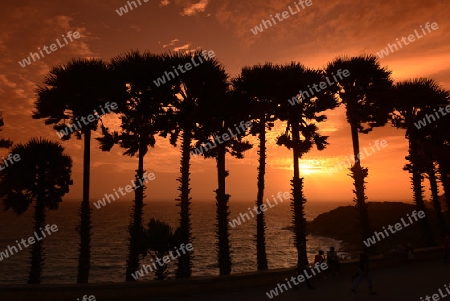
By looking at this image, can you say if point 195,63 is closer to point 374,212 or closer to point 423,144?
point 423,144

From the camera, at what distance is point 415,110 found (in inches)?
1148

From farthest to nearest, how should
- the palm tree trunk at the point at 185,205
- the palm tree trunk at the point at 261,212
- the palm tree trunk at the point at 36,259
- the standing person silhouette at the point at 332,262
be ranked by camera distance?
the palm tree trunk at the point at 36,259 < the palm tree trunk at the point at 261,212 < the palm tree trunk at the point at 185,205 < the standing person silhouette at the point at 332,262

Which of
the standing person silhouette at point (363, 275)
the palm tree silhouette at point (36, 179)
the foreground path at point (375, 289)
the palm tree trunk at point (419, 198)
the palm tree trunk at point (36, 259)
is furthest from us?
the palm tree trunk at point (419, 198)

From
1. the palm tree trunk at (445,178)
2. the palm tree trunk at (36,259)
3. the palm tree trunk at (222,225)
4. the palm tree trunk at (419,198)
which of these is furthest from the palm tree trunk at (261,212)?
the palm tree trunk at (445,178)

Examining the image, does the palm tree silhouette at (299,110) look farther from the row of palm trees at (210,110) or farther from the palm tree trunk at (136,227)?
the palm tree trunk at (136,227)

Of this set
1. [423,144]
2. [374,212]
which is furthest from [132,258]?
[374,212]

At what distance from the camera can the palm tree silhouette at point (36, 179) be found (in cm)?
2462

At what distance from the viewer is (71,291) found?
33.3 ft

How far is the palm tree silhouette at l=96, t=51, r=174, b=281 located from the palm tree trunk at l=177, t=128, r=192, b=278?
6.99 feet

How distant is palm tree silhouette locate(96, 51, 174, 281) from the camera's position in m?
20.6

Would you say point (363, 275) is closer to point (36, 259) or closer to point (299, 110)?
point (299, 110)

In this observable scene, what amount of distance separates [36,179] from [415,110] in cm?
3277

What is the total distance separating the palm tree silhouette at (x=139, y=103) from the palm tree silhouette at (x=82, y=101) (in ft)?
2.66

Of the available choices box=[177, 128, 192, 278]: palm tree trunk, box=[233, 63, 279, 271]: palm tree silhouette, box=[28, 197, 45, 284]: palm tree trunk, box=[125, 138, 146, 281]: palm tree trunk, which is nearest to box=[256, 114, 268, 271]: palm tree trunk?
box=[233, 63, 279, 271]: palm tree silhouette
